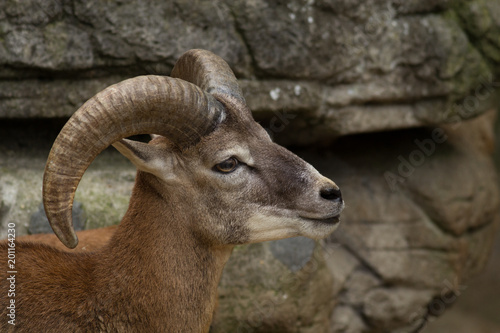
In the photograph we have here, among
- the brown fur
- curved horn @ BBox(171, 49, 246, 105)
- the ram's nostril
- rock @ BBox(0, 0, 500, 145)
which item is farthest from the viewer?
rock @ BBox(0, 0, 500, 145)

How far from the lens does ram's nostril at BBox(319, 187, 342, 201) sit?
3.82 meters

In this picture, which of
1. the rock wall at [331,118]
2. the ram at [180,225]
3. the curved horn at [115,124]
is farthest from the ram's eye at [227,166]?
the rock wall at [331,118]

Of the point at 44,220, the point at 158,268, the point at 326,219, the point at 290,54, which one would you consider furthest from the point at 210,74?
the point at 44,220

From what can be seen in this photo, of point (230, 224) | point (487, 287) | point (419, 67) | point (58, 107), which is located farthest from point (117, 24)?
point (487, 287)

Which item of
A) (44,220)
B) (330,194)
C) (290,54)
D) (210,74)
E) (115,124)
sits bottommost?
(44,220)

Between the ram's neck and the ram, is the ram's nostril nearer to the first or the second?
the ram

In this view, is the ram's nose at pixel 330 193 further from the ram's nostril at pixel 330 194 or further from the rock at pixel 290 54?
the rock at pixel 290 54

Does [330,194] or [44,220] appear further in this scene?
[44,220]

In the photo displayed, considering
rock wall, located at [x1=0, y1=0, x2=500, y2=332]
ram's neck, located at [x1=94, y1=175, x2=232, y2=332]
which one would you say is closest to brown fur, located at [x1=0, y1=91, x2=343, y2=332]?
ram's neck, located at [x1=94, y1=175, x2=232, y2=332]

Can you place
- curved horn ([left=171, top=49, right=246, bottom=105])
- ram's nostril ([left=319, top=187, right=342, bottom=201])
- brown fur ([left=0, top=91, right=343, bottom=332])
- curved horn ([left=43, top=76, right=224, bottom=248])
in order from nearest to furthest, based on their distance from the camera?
curved horn ([left=43, top=76, right=224, bottom=248]), brown fur ([left=0, top=91, right=343, bottom=332]), ram's nostril ([left=319, top=187, right=342, bottom=201]), curved horn ([left=171, top=49, right=246, bottom=105])

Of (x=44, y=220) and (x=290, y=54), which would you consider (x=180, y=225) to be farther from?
(x=290, y=54)

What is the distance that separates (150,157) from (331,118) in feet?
9.63

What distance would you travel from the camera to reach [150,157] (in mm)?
3709

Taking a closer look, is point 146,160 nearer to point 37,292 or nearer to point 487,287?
point 37,292
